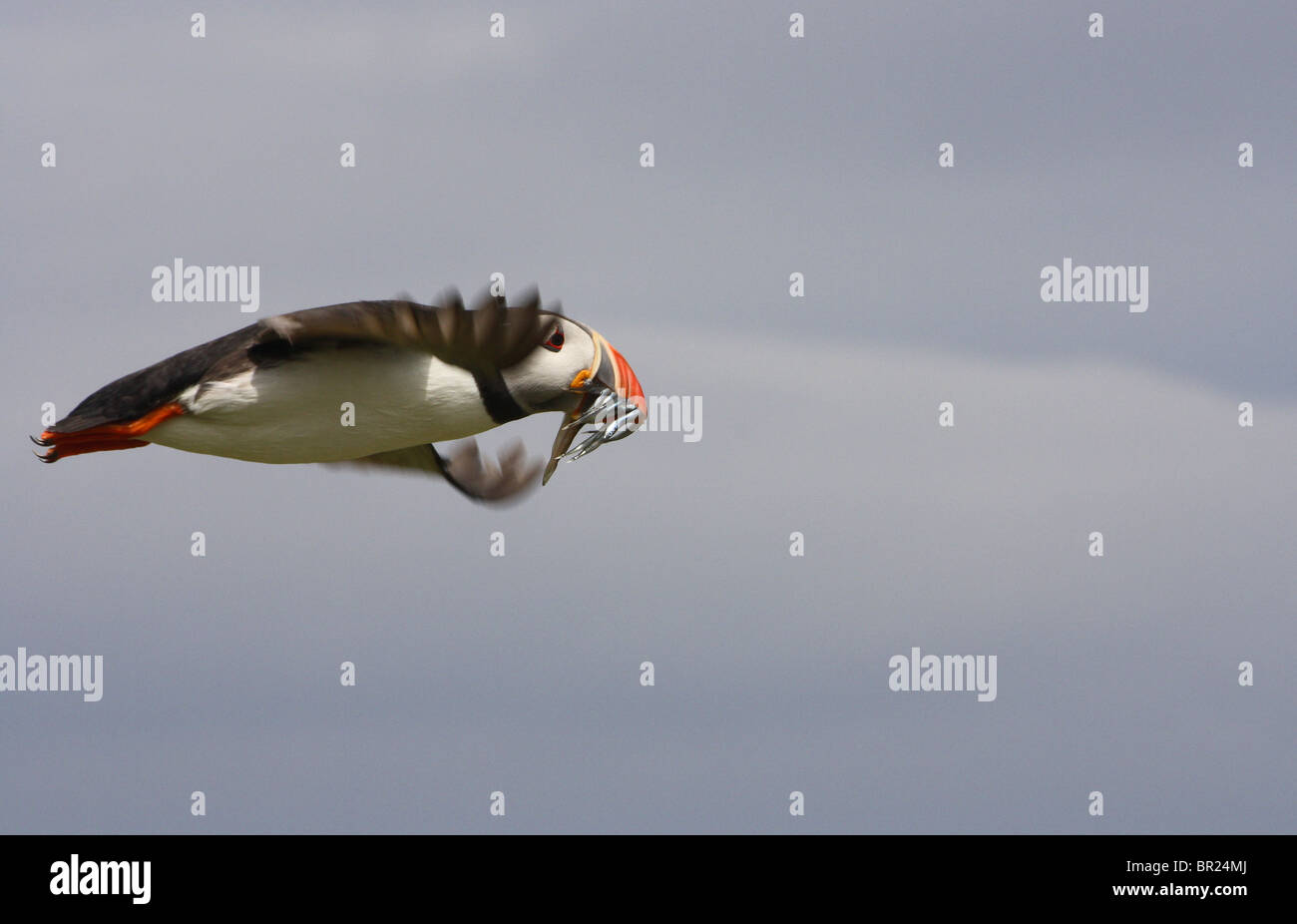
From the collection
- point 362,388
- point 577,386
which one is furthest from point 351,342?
point 577,386

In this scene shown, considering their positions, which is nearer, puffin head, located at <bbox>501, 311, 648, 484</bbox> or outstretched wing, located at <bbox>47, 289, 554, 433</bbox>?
outstretched wing, located at <bbox>47, 289, 554, 433</bbox>

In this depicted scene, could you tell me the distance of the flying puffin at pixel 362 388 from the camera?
14484mm

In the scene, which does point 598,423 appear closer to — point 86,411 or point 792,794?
point 86,411

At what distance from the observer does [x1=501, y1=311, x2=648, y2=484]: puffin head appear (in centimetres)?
1481

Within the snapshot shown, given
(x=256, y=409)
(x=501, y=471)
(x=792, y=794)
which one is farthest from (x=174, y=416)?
(x=792, y=794)

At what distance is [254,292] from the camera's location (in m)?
16.4

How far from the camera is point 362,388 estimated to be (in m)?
14.9

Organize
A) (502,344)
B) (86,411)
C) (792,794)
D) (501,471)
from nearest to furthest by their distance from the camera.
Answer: (502,344), (86,411), (501,471), (792,794)

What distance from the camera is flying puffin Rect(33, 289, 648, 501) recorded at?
1448 centimetres

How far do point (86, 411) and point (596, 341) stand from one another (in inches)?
158

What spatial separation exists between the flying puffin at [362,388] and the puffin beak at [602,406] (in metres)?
0.01

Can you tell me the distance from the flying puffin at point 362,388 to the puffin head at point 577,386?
0.01 meters

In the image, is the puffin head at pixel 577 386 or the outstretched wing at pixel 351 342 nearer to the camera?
the outstretched wing at pixel 351 342

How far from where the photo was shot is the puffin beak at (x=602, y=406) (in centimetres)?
1480
